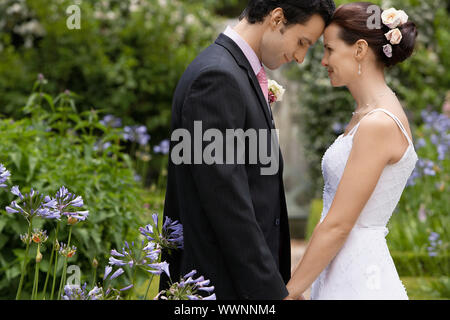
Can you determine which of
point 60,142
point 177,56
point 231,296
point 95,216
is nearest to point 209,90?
point 231,296

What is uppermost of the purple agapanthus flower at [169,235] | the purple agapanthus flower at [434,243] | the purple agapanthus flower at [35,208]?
the purple agapanthus flower at [35,208]

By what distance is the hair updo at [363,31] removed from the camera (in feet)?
7.41

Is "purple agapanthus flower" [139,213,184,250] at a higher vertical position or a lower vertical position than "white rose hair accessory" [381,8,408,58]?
lower

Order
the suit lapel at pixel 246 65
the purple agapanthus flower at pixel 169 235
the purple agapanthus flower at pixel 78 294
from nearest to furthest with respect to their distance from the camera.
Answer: the purple agapanthus flower at pixel 78 294 → the purple agapanthus flower at pixel 169 235 → the suit lapel at pixel 246 65

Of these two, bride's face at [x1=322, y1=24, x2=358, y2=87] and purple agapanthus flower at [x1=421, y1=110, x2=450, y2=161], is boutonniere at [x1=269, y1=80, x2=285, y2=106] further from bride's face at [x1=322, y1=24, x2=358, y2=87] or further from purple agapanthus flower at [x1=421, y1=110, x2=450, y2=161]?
purple agapanthus flower at [x1=421, y1=110, x2=450, y2=161]

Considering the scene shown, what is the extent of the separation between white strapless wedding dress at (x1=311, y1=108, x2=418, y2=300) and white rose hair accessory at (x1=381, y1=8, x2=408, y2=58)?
34cm

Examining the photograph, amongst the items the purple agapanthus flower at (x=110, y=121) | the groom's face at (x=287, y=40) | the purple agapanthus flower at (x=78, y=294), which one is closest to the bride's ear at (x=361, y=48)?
the groom's face at (x=287, y=40)

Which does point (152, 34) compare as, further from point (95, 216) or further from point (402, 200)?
point (95, 216)

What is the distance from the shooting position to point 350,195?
80.5 inches

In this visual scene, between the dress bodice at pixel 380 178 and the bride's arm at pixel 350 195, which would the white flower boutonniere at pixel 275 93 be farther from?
the bride's arm at pixel 350 195

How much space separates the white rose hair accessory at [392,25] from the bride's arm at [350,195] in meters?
0.35

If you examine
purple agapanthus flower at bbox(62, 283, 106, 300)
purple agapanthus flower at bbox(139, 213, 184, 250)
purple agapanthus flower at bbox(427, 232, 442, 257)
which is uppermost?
purple agapanthus flower at bbox(139, 213, 184, 250)

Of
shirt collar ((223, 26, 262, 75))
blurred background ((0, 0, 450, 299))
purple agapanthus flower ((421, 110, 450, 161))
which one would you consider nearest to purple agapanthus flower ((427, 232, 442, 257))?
blurred background ((0, 0, 450, 299))

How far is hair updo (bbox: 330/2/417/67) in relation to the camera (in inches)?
89.0
